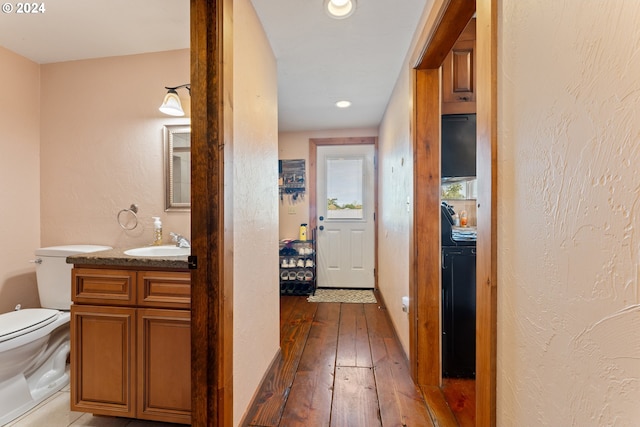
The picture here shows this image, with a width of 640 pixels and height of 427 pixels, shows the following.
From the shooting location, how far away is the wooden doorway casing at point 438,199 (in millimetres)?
802

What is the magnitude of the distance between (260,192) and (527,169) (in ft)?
4.15

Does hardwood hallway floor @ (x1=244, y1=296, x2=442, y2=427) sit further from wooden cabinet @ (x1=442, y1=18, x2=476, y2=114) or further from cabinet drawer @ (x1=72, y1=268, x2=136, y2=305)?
wooden cabinet @ (x1=442, y1=18, x2=476, y2=114)

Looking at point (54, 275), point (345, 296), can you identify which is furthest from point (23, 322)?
point (345, 296)

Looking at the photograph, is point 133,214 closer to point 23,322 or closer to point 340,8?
point 23,322

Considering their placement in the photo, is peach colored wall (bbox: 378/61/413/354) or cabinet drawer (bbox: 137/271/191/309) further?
peach colored wall (bbox: 378/61/413/354)

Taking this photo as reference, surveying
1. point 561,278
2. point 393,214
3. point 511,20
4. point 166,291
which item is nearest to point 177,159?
point 166,291

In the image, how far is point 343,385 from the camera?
1.70 m

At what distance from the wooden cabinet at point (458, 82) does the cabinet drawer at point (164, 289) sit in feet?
6.07

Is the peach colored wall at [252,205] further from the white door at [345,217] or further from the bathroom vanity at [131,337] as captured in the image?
the white door at [345,217]

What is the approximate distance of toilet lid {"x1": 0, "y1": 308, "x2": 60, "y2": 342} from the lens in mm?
1378

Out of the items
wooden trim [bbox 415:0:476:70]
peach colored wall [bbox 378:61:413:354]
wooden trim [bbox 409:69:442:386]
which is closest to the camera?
wooden trim [bbox 415:0:476:70]

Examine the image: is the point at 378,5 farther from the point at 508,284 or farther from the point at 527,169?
the point at 508,284

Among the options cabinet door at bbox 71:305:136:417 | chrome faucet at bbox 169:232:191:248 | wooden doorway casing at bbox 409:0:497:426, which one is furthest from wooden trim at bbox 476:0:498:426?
chrome faucet at bbox 169:232:191:248

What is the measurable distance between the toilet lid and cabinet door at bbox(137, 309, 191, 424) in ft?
2.17
